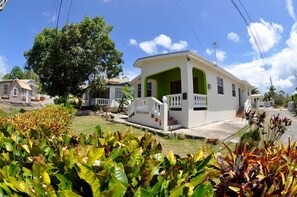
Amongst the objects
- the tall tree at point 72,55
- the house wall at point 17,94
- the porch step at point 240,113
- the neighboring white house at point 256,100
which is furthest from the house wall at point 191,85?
the house wall at point 17,94

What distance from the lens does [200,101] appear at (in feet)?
46.5

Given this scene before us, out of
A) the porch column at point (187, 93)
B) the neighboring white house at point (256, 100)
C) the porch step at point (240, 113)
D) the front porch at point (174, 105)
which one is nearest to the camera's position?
the front porch at point (174, 105)

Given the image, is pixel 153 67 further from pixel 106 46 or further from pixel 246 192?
pixel 246 192

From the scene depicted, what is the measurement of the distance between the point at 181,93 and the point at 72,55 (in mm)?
13233

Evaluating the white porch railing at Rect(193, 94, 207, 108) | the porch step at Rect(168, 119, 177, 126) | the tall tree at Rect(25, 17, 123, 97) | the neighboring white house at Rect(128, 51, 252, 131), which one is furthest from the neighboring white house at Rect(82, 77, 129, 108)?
the porch step at Rect(168, 119, 177, 126)

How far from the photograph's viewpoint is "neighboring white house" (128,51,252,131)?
12.7m

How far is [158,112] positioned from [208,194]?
11.0 metres

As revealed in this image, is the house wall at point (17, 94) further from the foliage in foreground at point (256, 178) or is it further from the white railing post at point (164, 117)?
the foliage in foreground at point (256, 178)

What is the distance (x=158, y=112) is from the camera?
12.4 m

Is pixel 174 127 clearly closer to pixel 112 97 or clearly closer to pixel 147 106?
pixel 147 106

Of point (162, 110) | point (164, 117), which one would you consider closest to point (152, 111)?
point (162, 110)

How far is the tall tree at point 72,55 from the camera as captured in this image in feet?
72.5

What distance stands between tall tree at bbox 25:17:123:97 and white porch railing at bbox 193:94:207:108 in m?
12.9

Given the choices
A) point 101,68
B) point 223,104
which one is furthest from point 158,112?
point 101,68
